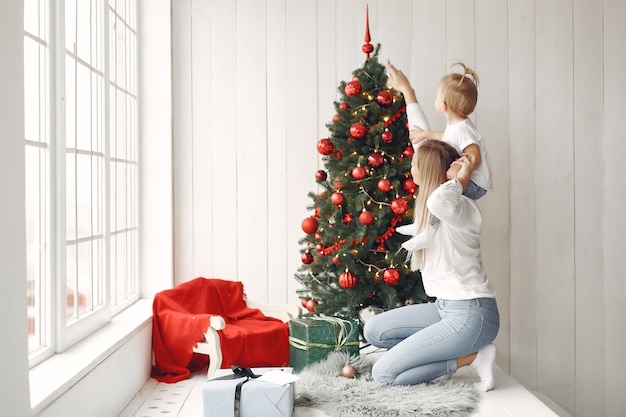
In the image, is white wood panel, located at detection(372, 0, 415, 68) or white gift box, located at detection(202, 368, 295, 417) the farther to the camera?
white wood panel, located at detection(372, 0, 415, 68)

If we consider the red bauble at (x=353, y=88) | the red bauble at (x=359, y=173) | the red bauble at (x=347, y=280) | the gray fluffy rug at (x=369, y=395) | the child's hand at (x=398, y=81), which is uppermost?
the child's hand at (x=398, y=81)

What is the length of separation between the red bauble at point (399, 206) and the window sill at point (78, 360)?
1339 millimetres

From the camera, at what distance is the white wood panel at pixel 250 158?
3928mm

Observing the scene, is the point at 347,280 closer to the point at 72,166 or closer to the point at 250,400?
the point at 250,400

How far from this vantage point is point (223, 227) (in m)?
3.95

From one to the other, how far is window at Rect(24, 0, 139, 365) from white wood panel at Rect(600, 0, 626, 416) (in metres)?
2.80

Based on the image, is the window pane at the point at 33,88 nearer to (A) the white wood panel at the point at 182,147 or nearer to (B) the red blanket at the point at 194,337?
(B) the red blanket at the point at 194,337

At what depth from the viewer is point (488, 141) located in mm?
3895

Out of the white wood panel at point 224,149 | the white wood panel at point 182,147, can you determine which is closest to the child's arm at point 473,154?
the white wood panel at point 224,149

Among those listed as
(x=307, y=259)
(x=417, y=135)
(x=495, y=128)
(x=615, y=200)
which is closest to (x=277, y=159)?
(x=307, y=259)

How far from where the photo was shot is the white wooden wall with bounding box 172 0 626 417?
3.86 metres

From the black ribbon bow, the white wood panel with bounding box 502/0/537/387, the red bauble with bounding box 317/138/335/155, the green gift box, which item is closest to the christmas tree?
the red bauble with bounding box 317/138/335/155

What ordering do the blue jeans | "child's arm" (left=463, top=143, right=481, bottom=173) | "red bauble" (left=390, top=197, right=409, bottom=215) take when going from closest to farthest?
the blue jeans < "child's arm" (left=463, top=143, right=481, bottom=173) < "red bauble" (left=390, top=197, right=409, bottom=215)

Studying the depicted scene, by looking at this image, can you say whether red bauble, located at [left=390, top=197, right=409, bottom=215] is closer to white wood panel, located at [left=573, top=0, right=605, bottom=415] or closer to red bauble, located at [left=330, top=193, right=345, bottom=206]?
red bauble, located at [left=330, top=193, right=345, bottom=206]
